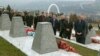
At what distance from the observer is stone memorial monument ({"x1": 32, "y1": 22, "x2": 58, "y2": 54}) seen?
9086 mm

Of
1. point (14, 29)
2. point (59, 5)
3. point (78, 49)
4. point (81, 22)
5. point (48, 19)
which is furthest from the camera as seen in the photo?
point (59, 5)

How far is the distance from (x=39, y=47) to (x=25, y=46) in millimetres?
1534

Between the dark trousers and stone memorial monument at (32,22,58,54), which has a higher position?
stone memorial monument at (32,22,58,54)

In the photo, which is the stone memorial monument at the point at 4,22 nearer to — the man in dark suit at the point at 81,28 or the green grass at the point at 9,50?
the green grass at the point at 9,50

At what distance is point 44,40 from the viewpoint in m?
9.13

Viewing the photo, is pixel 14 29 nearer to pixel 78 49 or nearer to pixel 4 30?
pixel 4 30

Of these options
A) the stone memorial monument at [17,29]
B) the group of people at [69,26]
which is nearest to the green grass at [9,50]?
the stone memorial monument at [17,29]

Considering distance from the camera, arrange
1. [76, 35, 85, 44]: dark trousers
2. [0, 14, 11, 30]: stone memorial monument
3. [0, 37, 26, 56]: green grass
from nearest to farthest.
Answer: [0, 37, 26, 56]: green grass → [76, 35, 85, 44]: dark trousers → [0, 14, 11, 30]: stone memorial monument

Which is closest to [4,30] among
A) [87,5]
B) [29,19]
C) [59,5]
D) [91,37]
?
[29,19]

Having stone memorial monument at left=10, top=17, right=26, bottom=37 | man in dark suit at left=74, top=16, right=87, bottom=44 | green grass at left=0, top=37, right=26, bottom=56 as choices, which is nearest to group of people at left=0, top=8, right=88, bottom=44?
man in dark suit at left=74, top=16, right=87, bottom=44

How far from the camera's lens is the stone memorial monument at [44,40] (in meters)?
9.09

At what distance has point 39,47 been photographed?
29.9ft

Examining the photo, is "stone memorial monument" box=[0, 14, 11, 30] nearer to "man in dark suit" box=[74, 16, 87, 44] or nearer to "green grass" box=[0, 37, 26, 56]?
"green grass" box=[0, 37, 26, 56]

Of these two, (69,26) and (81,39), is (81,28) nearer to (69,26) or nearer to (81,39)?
(81,39)
